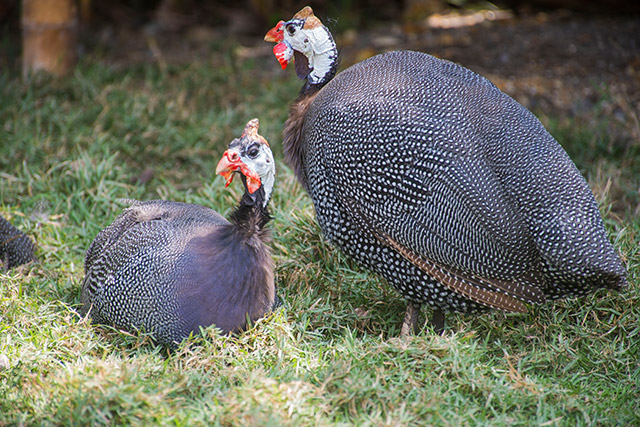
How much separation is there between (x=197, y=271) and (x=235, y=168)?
0.50 metres

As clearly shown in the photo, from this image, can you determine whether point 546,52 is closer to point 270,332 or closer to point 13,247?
point 270,332

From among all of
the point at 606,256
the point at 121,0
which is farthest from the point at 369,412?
the point at 121,0

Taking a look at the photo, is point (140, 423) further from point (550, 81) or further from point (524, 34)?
point (524, 34)

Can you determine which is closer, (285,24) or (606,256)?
(606,256)

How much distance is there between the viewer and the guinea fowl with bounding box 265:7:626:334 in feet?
9.79

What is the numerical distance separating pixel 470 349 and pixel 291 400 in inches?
34.0

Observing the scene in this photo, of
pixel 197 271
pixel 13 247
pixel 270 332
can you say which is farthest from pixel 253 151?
pixel 13 247

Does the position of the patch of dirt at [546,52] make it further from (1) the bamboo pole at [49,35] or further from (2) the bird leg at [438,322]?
(2) the bird leg at [438,322]

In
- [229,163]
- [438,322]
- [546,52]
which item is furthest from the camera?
[546,52]

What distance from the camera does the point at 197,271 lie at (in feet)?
10.3

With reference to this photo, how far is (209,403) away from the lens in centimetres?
266

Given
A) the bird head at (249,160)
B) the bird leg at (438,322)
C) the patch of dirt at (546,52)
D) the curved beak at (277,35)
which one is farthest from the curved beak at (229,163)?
the patch of dirt at (546,52)

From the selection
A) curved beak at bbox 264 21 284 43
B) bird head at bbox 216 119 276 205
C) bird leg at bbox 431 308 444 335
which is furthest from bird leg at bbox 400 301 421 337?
curved beak at bbox 264 21 284 43

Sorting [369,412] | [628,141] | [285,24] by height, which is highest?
[285,24]
